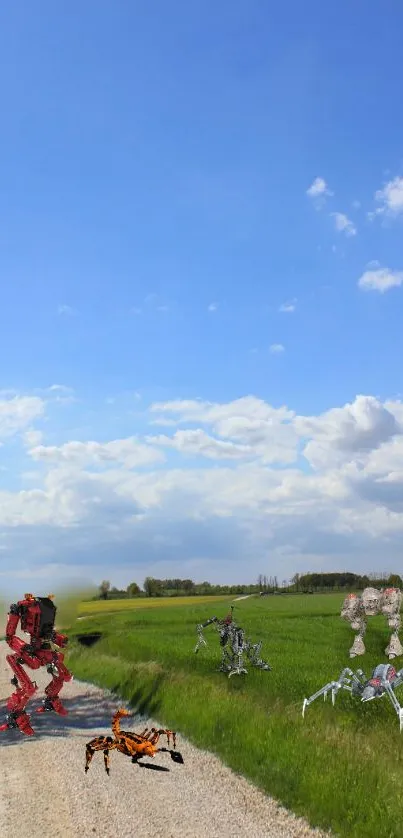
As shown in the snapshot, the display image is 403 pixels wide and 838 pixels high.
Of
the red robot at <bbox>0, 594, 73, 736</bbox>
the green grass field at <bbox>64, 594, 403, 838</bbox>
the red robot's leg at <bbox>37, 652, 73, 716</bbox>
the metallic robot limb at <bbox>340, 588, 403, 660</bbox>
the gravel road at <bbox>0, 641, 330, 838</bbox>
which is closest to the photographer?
the gravel road at <bbox>0, 641, 330, 838</bbox>

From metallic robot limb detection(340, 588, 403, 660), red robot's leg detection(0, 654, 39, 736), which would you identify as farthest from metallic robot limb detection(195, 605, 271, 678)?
red robot's leg detection(0, 654, 39, 736)

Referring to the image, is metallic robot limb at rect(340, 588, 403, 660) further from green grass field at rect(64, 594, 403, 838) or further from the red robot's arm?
the red robot's arm

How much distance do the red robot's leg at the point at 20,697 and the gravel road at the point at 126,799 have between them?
0.47 m

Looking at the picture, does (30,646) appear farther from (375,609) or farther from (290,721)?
(375,609)

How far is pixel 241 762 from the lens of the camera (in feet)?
48.1

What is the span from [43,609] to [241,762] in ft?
20.3

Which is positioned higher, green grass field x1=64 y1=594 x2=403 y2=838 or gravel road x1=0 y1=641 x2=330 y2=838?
green grass field x1=64 y1=594 x2=403 y2=838

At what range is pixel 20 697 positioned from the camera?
17.1 meters

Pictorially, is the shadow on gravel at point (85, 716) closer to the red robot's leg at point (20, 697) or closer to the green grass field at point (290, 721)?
the green grass field at point (290, 721)

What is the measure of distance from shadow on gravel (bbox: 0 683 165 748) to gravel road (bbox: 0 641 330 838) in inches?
37.8

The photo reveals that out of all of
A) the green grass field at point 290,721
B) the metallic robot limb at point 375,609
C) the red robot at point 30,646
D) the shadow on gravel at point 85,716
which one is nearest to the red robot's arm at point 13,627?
the red robot at point 30,646

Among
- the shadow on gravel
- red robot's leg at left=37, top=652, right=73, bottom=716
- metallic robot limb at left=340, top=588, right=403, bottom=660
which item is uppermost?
metallic robot limb at left=340, top=588, right=403, bottom=660

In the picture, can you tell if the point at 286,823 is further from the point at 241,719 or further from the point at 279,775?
the point at 241,719

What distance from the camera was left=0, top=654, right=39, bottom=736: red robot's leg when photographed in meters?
16.9
